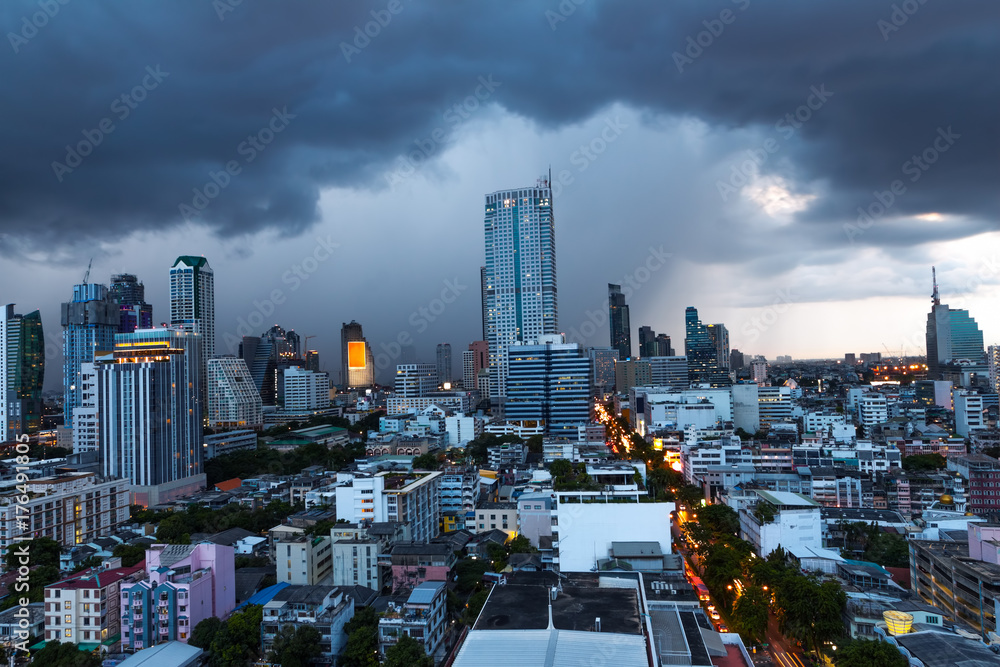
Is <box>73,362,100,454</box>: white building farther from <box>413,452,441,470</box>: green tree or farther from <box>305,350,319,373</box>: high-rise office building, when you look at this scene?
<box>305,350,319,373</box>: high-rise office building

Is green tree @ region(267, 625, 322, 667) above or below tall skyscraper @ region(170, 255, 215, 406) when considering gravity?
below

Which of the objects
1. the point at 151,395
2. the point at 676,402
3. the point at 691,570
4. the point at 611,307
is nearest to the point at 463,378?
the point at 611,307

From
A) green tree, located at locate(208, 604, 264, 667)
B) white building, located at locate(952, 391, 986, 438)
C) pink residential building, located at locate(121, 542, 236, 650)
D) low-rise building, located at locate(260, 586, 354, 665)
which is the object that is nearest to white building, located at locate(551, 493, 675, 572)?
low-rise building, located at locate(260, 586, 354, 665)

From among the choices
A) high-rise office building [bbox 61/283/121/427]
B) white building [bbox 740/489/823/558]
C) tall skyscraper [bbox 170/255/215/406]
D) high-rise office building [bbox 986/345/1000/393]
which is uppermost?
tall skyscraper [bbox 170/255/215/406]

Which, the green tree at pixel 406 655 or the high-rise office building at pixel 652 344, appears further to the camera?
the high-rise office building at pixel 652 344

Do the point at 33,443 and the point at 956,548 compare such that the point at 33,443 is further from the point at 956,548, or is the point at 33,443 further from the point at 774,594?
the point at 956,548

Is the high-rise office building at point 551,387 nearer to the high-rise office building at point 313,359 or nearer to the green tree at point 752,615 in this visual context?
the green tree at point 752,615

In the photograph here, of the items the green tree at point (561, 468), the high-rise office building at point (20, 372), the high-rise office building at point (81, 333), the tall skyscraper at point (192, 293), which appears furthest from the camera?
the tall skyscraper at point (192, 293)

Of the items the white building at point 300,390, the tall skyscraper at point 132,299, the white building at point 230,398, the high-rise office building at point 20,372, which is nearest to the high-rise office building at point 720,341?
the white building at point 300,390
